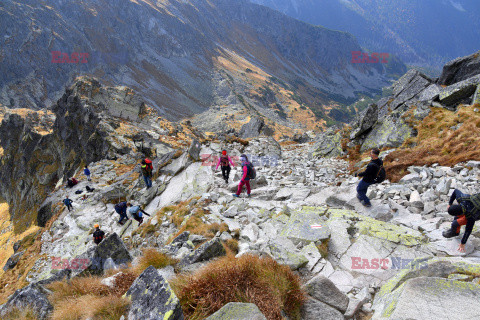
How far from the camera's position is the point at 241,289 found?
13.7 feet

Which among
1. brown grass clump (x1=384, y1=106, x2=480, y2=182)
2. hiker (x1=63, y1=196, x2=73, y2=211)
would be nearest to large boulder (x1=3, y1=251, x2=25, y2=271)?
hiker (x1=63, y1=196, x2=73, y2=211)

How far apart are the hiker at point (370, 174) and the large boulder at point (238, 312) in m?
6.97

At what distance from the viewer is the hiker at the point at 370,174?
8672 millimetres

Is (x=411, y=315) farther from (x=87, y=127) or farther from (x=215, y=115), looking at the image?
(x=215, y=115)

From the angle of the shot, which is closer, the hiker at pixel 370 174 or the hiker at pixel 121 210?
the hiker at pixel 370 174

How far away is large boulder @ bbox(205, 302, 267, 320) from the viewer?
3497 millimetres

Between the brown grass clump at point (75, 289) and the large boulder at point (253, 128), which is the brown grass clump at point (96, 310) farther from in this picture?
the large boulder at point (253, 128)

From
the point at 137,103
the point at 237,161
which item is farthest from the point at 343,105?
the point at 237,161

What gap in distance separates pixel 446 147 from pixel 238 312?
527 inches

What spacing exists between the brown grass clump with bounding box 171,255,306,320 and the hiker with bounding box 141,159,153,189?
12.5 m

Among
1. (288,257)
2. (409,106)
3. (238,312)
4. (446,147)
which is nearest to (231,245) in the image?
(288,257)

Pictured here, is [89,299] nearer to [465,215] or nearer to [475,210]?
[465,215]

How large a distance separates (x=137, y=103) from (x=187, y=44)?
13213cm

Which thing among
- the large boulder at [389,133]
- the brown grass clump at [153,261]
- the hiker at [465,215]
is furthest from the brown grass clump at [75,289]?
the large boulder at [389,133]
